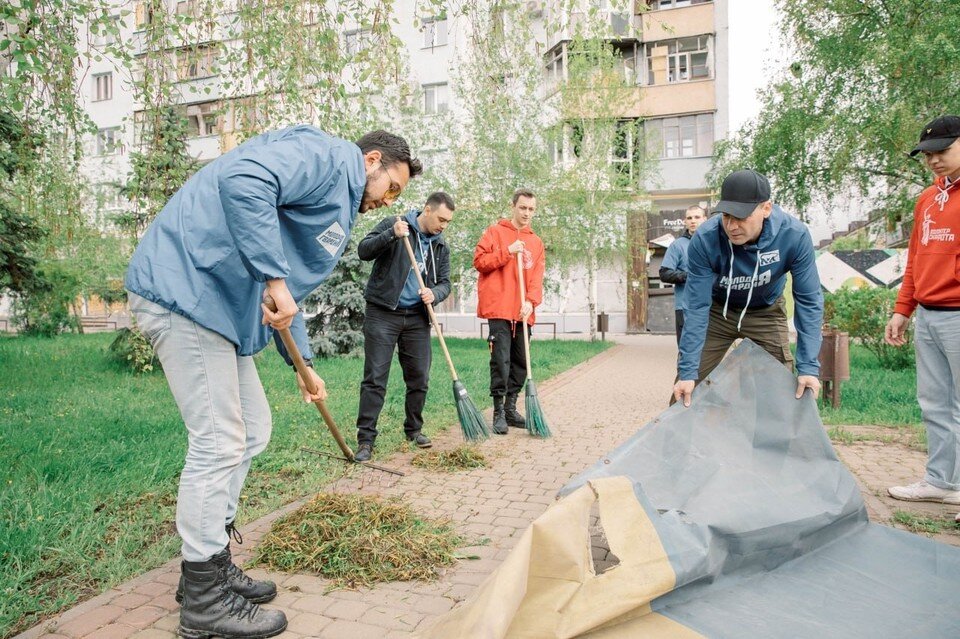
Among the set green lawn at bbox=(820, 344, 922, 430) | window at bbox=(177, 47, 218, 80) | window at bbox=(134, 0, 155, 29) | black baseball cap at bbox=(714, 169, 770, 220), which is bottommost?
green lawn at bbox=(820, 344, 922, 430)

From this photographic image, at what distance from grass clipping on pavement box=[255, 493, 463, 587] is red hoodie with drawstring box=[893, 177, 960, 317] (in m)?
3.15

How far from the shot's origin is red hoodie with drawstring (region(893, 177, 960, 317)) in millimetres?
3980

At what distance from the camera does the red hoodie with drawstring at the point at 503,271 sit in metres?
6.43

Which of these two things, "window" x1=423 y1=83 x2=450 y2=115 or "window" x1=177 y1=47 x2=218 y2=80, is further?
"window" x1=423 y1=83 x2=450 y2=115

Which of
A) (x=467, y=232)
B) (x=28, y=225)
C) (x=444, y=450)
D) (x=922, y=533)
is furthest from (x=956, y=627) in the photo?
(x=467, y=232)

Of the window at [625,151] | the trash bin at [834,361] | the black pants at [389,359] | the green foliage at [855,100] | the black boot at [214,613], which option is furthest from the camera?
the window at [625,151]

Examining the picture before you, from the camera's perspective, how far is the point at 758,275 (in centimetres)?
412

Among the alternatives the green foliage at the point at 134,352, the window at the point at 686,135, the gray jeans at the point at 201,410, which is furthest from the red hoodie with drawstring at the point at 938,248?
the window at the point at 686,135

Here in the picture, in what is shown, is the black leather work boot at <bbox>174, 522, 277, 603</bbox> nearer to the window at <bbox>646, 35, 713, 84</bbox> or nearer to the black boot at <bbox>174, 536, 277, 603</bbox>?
the black boot at <bbox>174, 536, 277, 603</bbox>

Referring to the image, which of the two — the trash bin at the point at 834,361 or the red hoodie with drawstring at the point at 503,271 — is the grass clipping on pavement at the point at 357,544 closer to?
the red hoodie with drawstring at the point at 503,271

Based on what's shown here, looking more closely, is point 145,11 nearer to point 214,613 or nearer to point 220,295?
point 220,295

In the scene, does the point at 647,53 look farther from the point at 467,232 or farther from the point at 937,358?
the point at 937,358

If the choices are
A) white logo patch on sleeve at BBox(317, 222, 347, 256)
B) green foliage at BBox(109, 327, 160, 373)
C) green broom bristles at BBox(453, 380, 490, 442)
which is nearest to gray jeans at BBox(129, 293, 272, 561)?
white logo patch on sleeve at BBox(317, 222, 347, 256)

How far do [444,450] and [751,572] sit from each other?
3.05 meters
